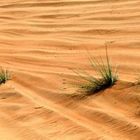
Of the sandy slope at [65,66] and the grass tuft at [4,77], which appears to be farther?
the grass tuft at [4,77]

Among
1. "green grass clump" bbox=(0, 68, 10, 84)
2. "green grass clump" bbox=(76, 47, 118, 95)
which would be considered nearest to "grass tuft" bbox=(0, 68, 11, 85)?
"green grass clump" bbox=(0, 68, 10, 84)

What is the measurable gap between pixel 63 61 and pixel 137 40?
0.60 metres

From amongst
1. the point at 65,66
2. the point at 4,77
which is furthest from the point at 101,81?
the point at 4,77

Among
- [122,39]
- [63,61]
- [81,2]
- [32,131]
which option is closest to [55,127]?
[32,131]

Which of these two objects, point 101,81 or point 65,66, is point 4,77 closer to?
point 65,66

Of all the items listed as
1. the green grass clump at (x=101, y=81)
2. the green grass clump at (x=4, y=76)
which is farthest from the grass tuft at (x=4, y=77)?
the green grass clump at (x=101, y=81)

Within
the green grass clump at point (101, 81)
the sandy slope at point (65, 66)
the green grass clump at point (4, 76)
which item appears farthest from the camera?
the green grass clump at point (4, 76)

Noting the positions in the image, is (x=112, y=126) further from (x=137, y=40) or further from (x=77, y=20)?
(x=77, y=20)

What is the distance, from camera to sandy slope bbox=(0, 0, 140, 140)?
268 centimetres

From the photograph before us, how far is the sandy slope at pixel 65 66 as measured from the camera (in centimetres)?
268

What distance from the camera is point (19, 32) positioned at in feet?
17.1

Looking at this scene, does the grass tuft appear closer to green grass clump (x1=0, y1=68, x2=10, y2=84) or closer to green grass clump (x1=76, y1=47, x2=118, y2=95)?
green grass clump (x1=0, y1=68, x2=10, y2=84)

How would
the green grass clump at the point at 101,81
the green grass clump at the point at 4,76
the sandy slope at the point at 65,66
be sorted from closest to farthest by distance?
1. the sandy slope at the point at 65,66
2. the green grass clump at the point at 101,81
3. the green grass clump at the point at 4,76

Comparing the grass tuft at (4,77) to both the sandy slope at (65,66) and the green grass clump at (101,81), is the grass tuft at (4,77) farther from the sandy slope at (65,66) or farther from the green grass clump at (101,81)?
the green grass clump at (101,81)
